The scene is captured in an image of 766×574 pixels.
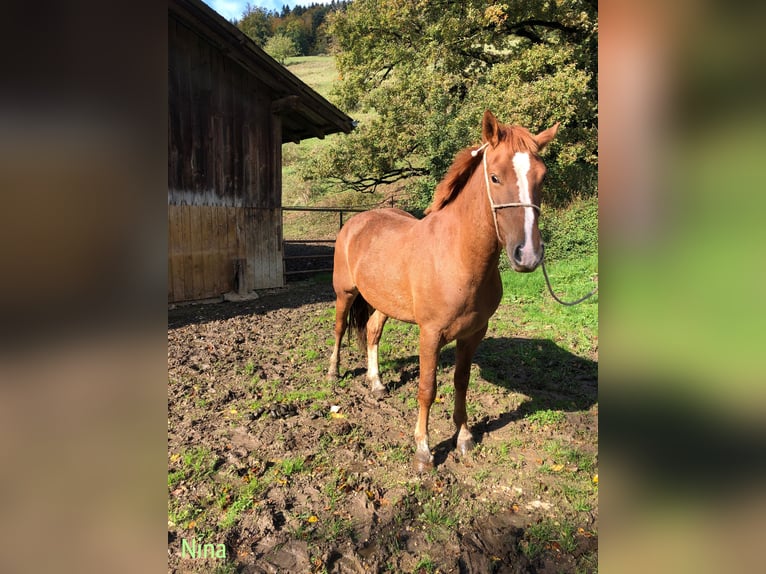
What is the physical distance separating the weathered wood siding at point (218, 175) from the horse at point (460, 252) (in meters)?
4.70

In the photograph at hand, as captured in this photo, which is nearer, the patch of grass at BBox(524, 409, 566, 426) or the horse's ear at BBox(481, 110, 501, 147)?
the horse's ear at BBox(481, 110, 501, 147)

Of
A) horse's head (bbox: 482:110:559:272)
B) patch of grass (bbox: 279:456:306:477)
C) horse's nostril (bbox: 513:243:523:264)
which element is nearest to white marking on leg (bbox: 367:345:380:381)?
patch of grass (bbox: 279:456:306:477)

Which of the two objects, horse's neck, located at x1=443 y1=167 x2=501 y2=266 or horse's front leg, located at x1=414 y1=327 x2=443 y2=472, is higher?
horse's neck, located at x1=443 y1=167 x2=501 y2=266

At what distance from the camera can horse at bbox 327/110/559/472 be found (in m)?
2.32

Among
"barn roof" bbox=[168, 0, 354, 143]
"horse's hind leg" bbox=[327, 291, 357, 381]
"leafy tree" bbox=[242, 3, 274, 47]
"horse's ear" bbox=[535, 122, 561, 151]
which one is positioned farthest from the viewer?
"leafy tree" bbox=[242, 3, 274, 47]

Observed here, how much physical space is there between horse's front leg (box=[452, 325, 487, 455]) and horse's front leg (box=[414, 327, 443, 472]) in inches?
10.6

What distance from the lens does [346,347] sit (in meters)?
5.75

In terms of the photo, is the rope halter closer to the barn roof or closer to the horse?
the horse

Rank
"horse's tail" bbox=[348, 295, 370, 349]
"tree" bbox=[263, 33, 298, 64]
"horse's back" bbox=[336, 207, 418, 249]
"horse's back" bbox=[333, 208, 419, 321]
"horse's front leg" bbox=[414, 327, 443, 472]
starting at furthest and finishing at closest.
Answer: "tree" bbox=[263, 33, 298, 64]
"horse's tail" bbox=[348, 295, 370, 349]
"horse's back" bbox=[336, 207, 418, 249]
"horse's back" bbox=[333, 208, 419, 321]
"horse's front leg" bbox=[414, 327, 443, 472]
